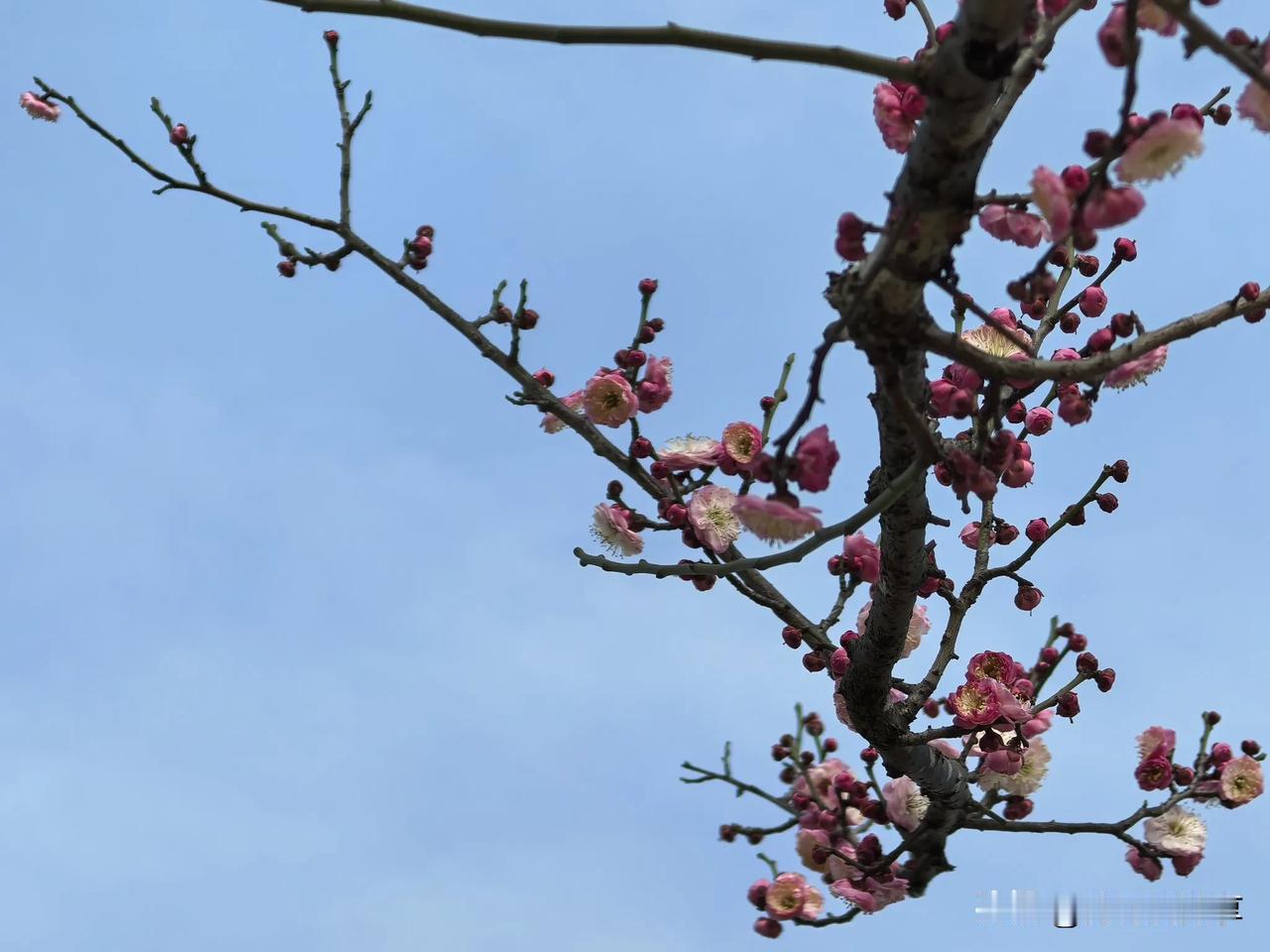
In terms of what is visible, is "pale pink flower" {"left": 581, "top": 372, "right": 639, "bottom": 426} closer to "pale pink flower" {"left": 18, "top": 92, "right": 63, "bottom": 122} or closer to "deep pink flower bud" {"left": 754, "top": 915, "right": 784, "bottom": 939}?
"deep pink flower bud" {"left": 754, "top": 915, "right": 784, "bottom": 939}

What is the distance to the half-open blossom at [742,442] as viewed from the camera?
3344mm

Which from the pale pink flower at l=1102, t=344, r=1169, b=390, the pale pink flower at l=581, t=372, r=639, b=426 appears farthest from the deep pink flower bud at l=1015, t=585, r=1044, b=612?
the pale pink flower at l=581, t=372, r=639, b=426

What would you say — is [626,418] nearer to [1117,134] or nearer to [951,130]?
[951,130]

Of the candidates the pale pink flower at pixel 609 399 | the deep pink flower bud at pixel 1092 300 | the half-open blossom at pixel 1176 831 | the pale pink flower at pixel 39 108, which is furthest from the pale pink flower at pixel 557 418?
the pale pink flower at pixel 39 108

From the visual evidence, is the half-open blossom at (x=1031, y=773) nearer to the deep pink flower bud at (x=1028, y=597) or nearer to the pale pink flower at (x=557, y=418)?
the deep pink flower bud at (x=1028, y=597)

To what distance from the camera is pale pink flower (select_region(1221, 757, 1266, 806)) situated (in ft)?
12.1

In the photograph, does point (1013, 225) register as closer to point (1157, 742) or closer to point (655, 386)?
point (655, 386)

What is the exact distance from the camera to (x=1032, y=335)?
158 inches

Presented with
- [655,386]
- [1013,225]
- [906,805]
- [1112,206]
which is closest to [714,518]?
[655,386]

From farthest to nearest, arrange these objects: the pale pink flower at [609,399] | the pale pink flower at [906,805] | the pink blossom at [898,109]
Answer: the pale pink flower at [906,805] → the pale pink flower at [609,399] → the pink blossom at [898,109]

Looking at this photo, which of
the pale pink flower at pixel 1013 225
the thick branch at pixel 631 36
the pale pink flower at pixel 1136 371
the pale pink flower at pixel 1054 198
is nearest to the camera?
the thick branch at pixel 631 36

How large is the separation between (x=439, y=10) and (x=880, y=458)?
1.64 m

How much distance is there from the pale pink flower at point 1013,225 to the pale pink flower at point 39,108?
4.44 m

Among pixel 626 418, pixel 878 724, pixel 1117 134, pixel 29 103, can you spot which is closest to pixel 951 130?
pixel 1117 134
